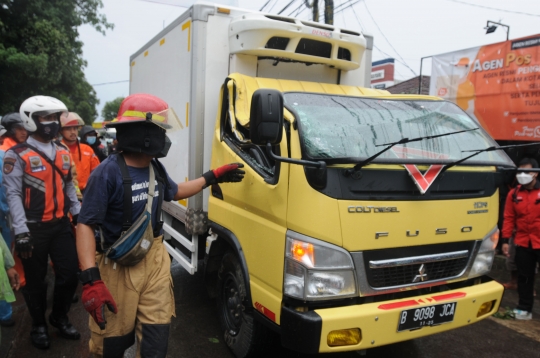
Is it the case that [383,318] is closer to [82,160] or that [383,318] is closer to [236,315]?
[236,315]

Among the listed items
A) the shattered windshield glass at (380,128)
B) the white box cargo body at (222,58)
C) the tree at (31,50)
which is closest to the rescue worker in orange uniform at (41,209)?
the white box cargo body at (222,58)

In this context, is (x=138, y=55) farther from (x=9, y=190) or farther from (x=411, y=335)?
(x=411, y=335)

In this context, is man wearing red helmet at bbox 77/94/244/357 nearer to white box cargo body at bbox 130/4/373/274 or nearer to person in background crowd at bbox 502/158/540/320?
white box cargo body at bbox 130/4/373/274

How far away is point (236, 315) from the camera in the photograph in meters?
3.42

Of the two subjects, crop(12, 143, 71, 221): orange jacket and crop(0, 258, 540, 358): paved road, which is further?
crop(0, 258, 540, 358): paved road

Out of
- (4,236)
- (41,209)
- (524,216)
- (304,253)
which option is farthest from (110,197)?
(524,216)

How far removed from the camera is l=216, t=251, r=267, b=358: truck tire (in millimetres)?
3123

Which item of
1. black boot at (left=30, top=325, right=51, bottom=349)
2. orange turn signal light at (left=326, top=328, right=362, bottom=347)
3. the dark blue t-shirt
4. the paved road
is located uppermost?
the dark blue t-shirt

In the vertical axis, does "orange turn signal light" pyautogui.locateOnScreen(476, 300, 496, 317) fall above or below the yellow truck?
below

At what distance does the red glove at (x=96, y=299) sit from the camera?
2.18 metres

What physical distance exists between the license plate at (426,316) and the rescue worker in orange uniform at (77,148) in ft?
13.4

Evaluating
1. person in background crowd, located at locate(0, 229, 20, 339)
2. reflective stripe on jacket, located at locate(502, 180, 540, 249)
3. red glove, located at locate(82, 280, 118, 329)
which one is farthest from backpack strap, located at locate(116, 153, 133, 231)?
reflective stripe on jacket, located at locate(502, 180, 540, 249)

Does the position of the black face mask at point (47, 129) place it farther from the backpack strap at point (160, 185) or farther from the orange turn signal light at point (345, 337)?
the orange turn signal light at point (345, 337)

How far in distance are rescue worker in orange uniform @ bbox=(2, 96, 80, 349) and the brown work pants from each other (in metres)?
1.24
